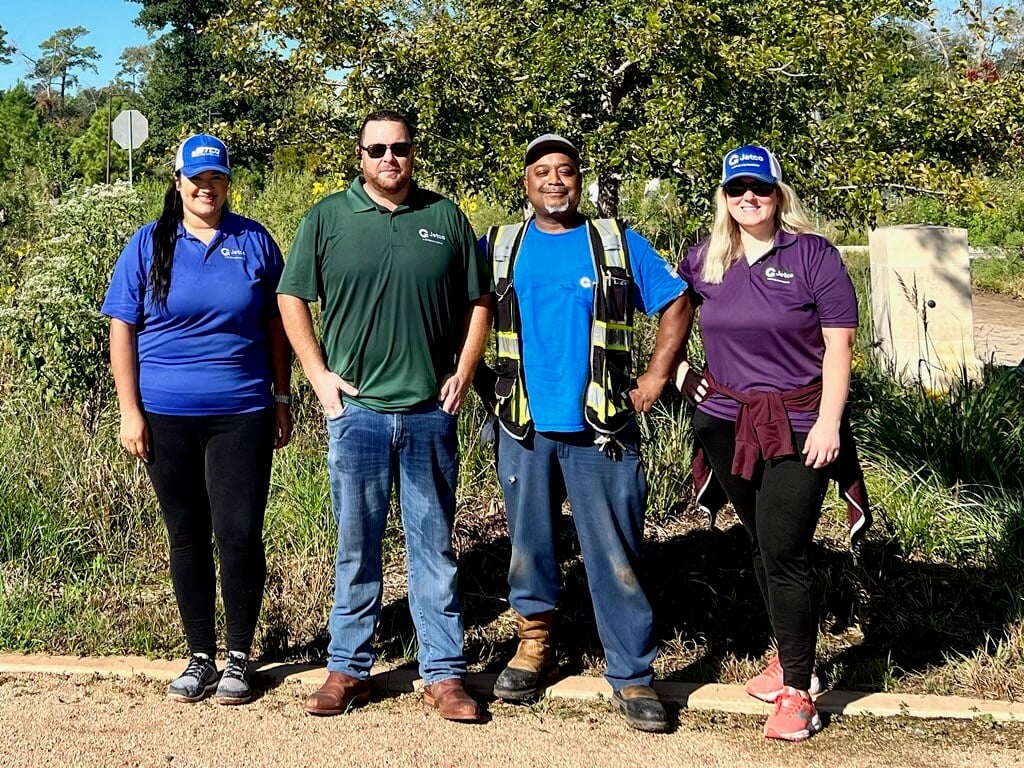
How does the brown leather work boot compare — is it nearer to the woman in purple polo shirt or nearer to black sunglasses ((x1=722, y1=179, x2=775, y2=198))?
the woman in purple polo shirt

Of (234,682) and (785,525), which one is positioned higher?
(785,525)

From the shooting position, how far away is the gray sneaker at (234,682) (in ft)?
13.2

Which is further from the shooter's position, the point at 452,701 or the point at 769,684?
the point at 769,684

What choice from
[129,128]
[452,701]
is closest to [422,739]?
[452,701]

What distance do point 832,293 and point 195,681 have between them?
265 centimetres

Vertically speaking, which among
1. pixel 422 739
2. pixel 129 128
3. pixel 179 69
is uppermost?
pixel 179 69

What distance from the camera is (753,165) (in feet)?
11.9

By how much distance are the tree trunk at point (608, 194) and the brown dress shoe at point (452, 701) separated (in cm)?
384

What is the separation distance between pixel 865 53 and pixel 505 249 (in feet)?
10.7

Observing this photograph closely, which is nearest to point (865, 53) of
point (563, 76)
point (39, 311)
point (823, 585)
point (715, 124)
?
point (715, 124)

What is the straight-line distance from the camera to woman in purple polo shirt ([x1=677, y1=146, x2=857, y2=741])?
11.9ft

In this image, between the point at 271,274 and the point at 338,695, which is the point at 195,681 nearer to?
the point at 338,695

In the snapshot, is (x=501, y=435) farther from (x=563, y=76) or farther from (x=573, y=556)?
(x=563, y=76)

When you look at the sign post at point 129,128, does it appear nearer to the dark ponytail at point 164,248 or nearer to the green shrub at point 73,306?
the green shrub at point 73,306
